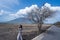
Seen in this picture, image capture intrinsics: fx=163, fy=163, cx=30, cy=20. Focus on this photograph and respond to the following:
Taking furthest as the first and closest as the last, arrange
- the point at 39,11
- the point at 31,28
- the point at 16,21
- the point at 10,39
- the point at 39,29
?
the point at 31,28 < the point at 39,29 < the point at 39,11 < the point at 16,21 < the point at 10,39

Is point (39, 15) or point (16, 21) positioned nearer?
point (16, 21)

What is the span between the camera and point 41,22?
11836mm

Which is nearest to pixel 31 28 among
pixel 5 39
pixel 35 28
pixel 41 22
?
pixel 35 28

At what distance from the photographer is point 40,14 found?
11.5m

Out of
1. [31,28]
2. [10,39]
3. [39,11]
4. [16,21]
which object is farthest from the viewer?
[31,28]

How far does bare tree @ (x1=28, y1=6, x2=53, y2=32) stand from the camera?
1125 cm

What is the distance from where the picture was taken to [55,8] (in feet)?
35.2

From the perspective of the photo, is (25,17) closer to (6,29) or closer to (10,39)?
(6,29)

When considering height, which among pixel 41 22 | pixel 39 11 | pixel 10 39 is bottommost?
pixel 10 39

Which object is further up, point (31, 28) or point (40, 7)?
point (40, 7)

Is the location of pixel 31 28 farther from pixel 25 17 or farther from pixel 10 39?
pixel 10 39

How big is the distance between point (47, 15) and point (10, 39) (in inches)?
164

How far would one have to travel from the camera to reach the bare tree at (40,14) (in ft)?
36.9

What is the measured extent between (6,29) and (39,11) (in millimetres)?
2940
